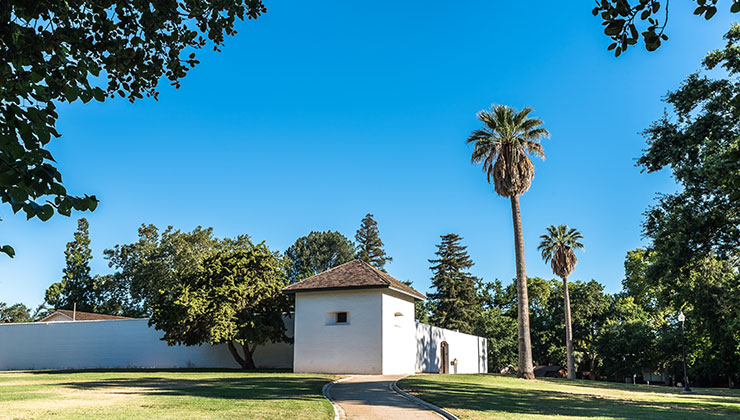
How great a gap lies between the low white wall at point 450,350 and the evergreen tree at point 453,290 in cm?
1485

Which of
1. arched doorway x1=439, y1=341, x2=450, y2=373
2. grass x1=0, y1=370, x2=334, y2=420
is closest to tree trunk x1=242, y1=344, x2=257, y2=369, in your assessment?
arched doorway x1=439, y1=341, x2=450, y2=373

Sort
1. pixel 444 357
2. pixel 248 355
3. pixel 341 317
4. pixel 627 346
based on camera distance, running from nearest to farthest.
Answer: pixel 341 317 → pixel 248 355 → pixel 444 357 → pixel 627 346

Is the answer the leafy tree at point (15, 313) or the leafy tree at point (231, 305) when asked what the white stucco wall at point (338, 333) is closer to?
the leafy tree at point (231, 305)

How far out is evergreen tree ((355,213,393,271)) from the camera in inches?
2758

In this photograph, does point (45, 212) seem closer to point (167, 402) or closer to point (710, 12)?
point (710, 12)

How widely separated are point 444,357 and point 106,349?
22768mm

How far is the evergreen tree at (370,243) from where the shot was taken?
70.1 m

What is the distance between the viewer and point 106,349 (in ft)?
116

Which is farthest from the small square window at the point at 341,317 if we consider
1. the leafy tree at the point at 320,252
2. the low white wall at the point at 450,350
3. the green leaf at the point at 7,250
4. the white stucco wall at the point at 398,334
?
the leafy tree at the point at 320,252

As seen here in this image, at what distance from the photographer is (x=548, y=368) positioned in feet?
173

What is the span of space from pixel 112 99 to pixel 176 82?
0.68 m

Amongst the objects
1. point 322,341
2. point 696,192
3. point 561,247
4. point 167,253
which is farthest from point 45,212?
point 167,253

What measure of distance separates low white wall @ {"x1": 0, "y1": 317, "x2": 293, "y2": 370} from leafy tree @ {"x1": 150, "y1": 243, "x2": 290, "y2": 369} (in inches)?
60.7

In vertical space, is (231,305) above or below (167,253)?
below
